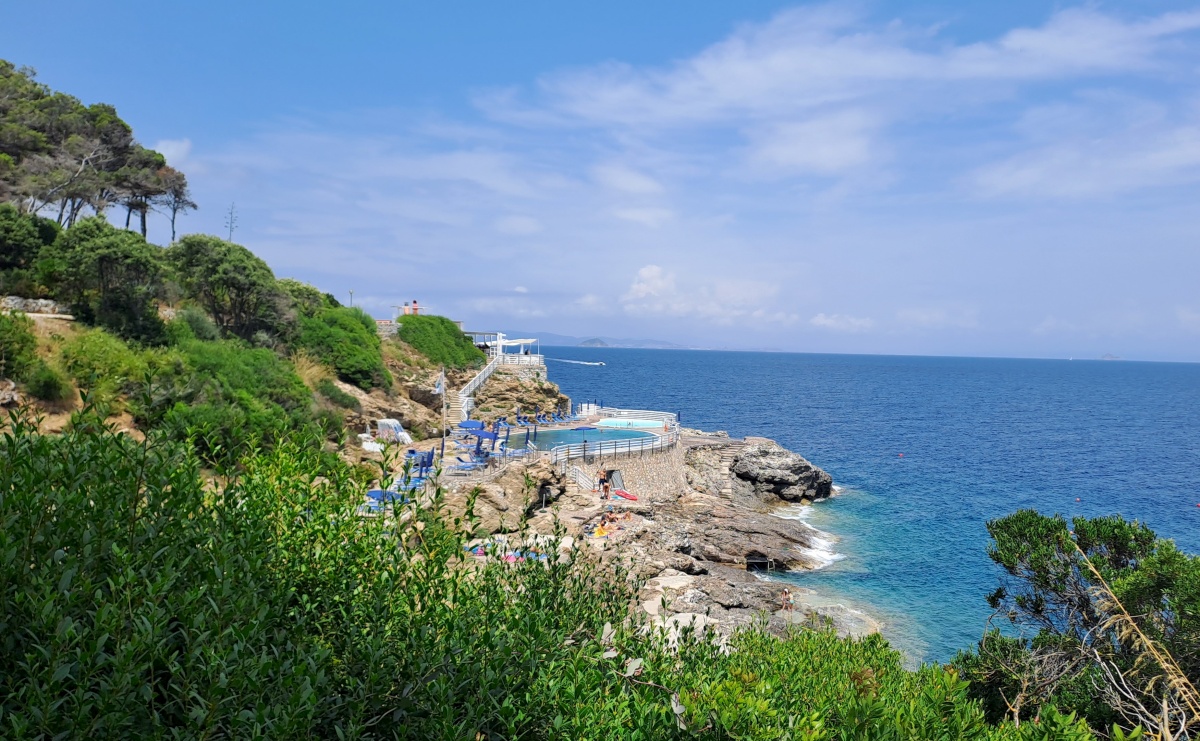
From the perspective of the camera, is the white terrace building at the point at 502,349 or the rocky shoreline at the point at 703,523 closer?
the rocky shoreline at the point at 703,523

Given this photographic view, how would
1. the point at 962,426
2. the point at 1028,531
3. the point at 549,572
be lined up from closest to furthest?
the point at 549,572
the point at 1028,531
the point at 962,426

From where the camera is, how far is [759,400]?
352 ft

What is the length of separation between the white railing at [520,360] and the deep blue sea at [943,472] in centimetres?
2333

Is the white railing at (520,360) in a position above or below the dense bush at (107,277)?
below

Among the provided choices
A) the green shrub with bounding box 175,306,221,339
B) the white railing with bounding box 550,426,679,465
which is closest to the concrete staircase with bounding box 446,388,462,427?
the white railing with bounding box 550,426,679,465

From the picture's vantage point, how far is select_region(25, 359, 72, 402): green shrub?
60.2 feet

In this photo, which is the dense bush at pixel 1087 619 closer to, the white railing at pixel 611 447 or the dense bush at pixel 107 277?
the white railing at pixel 611 447

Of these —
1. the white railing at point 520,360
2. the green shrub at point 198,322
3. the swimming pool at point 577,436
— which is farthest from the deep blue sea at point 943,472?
the green shrub at point 198,322

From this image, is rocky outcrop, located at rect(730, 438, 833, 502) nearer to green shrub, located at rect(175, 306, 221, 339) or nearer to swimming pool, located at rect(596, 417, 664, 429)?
swimming pool, located at rect(596, 417, 664, 429)

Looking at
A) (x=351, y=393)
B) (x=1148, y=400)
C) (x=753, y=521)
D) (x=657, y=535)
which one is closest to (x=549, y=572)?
(x=657, y=535)

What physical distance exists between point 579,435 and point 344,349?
48.3 ft

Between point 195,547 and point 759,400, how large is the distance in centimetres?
10597

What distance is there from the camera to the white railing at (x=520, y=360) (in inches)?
2162

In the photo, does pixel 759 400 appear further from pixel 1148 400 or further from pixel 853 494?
pixel 1148 400
